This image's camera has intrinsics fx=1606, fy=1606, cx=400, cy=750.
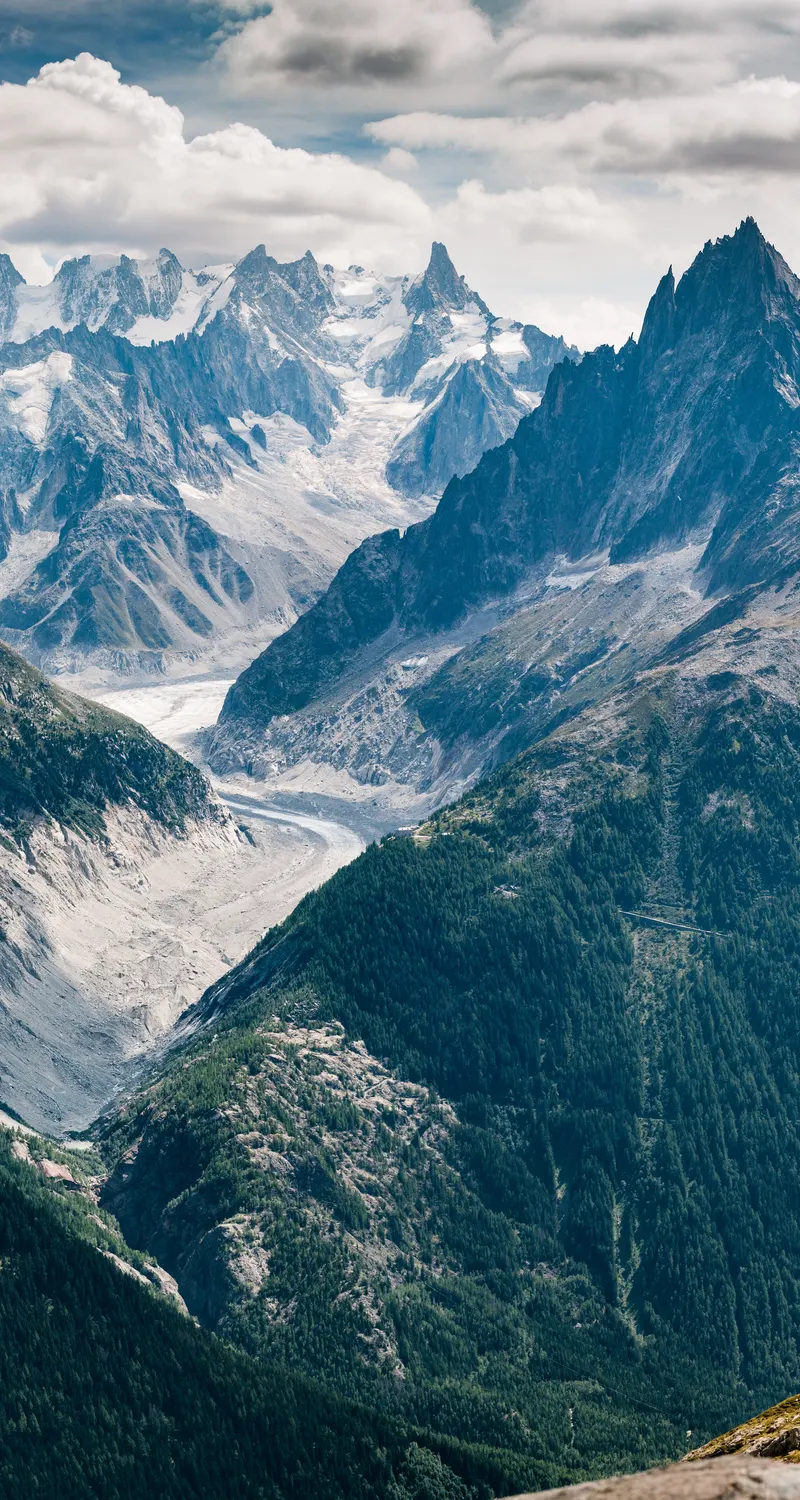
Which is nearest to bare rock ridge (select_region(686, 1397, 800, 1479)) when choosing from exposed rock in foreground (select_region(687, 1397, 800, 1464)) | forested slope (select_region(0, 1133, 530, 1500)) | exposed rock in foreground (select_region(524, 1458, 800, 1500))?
exposed rock in foreground (select_region(687, 1397, 800, 1464))

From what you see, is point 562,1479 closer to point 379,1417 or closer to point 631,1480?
point 379,1417

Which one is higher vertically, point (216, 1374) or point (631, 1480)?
point (631, 1480)

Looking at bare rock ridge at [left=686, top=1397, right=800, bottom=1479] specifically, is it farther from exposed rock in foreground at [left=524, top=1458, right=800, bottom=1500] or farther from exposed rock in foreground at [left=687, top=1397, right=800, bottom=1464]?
exposed rock in foreground at [left=524, top=1458, right=800, bottom=1500]

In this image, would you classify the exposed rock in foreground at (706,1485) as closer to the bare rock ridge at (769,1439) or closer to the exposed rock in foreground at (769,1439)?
the exposed rock in foreground at (769,1439)

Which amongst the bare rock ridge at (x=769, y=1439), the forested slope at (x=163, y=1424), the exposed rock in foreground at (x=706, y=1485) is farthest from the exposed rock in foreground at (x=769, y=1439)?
the forested slope at (x=163, y=1424)

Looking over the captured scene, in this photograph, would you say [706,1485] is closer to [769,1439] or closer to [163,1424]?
[769,1439]

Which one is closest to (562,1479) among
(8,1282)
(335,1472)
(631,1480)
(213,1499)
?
(335,1472)
